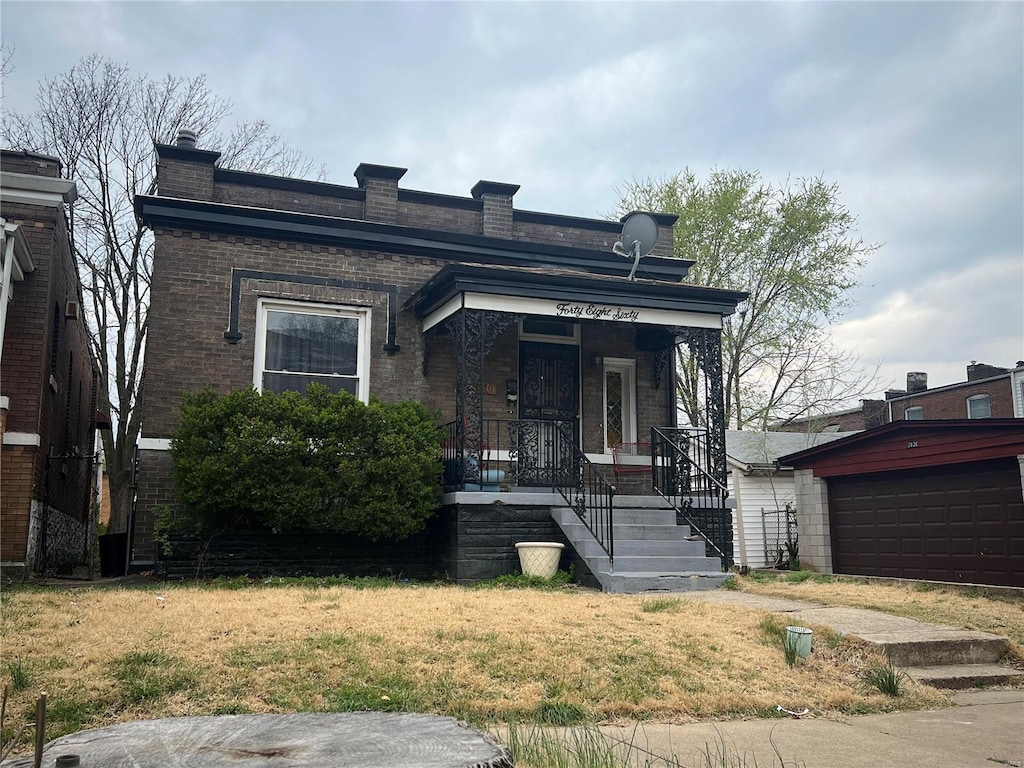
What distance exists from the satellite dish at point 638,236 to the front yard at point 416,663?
8205mm

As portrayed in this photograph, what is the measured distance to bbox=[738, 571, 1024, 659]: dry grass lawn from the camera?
8.22 m

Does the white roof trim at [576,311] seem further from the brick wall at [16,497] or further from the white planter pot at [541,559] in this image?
the brick wall at [16,497]

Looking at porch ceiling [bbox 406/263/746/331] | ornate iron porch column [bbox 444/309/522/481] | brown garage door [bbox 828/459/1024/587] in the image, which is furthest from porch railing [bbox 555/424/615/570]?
brown garage door [bbox 828/459/1024/587]

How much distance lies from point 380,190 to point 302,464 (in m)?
5.30

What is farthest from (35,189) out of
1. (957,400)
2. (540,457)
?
(957,400)

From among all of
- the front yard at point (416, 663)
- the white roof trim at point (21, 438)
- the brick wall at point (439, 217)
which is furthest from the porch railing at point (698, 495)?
the white roof trim at point (21, 438)

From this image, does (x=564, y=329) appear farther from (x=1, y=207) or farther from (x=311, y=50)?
(x=1, y=207)

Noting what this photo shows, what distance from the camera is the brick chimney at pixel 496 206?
14.8m

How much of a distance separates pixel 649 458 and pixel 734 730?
945 cm

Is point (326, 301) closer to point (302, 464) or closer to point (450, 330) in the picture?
point (450, 330)

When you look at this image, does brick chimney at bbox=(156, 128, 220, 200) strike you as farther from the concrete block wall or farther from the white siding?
the white siding

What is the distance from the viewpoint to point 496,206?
48.7 feet

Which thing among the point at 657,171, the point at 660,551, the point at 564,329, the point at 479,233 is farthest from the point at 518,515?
the point at 657,171

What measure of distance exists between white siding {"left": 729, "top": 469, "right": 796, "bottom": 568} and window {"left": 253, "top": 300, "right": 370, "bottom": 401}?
461 inches
